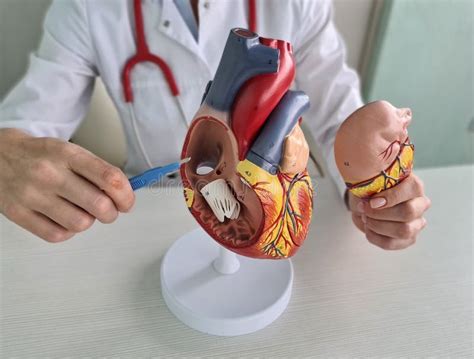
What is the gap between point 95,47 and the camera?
684mm

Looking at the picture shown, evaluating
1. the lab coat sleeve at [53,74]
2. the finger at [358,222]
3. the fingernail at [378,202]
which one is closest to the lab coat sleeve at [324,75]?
the finger at [358,222]

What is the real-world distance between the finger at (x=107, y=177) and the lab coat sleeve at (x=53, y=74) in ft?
0.82

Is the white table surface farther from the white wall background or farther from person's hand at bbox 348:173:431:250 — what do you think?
the white wall background

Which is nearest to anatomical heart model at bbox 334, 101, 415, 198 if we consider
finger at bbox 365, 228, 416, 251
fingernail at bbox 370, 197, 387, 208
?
fingernail at bbox 370, 197, 387, 208

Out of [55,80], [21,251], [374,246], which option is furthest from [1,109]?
[374,246]

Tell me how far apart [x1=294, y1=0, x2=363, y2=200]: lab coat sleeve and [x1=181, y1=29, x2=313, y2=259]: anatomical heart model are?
0.31 metres

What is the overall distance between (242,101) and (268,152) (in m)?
0.05

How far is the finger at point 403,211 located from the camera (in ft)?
1.69

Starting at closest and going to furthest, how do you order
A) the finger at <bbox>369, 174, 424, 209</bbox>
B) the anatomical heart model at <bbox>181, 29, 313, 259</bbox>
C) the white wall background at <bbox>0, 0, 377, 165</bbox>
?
the anatomical heart model at <bbox>181, 29, 313, 259</bbox>, the finger at <bbox>369, 174, 424, 209</bbox>, the white wall background at <bbox>0, 0, 377, 165</bbox>

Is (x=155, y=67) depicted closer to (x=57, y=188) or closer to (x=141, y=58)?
(x=141, y=58)

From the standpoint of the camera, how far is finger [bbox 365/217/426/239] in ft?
1.74

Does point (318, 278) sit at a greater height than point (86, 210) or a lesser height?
lesser

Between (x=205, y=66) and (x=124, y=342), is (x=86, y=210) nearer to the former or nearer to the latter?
(x=124, y=342)

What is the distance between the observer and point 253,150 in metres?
0.38
